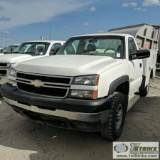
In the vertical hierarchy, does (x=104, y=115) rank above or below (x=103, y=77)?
below

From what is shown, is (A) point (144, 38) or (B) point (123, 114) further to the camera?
(A) point (144, 38)

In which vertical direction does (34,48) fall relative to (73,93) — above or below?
above

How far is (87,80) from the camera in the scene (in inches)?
132

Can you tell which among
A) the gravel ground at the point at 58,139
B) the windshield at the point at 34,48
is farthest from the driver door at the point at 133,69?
the windshield at the point at 34,48

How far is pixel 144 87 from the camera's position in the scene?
6586 millimetres

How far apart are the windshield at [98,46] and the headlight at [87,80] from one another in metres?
1.48

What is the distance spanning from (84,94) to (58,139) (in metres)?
1.29

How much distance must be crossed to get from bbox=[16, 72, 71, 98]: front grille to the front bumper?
103 mm

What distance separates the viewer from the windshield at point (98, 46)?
4.80m

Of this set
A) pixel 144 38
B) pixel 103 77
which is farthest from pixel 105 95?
pixel 144 38

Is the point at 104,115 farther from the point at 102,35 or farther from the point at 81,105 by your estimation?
the point at 102,35

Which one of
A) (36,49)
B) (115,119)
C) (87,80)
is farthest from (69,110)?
(36,49)

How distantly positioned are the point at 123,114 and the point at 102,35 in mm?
1820

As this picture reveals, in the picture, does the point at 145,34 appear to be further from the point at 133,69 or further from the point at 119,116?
the point at 119,116
